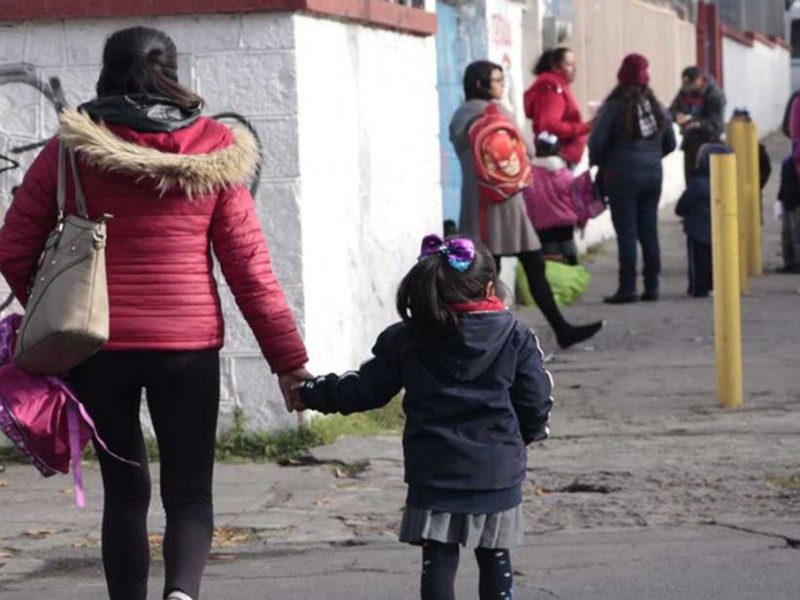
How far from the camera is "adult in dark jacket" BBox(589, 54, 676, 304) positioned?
13.5 metres

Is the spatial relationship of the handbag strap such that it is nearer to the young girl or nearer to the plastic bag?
the young girl

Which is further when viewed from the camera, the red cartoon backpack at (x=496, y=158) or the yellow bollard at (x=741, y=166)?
the yellow bollard at (x=741, y=166)

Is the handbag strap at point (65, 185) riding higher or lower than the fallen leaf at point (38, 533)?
higher

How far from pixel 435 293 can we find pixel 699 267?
31.5ft

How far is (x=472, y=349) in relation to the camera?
196 inches

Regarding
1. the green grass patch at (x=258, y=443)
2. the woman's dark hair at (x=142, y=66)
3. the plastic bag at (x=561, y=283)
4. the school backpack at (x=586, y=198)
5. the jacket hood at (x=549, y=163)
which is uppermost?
the woman's dark hair at (x=142, y=66)

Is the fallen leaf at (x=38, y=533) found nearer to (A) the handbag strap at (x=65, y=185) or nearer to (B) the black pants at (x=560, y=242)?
(A) the handbag strap at (x=65, y=185)

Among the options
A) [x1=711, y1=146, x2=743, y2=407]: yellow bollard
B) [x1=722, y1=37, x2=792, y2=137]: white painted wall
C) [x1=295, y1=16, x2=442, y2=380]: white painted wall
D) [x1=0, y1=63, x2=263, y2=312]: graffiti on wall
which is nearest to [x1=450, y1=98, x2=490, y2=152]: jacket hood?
[x1=295, y1=16, x2=442, y2=380]: white painted wall

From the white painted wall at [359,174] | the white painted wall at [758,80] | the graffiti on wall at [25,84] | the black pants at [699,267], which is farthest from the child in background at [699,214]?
the white painted wall at [758,80]

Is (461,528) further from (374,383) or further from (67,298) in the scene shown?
(67,298)

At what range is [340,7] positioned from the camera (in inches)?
353

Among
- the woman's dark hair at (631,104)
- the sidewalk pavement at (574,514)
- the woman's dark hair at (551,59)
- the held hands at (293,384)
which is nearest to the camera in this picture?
the held hands at (293,384)

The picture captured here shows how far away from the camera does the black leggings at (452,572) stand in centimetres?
502

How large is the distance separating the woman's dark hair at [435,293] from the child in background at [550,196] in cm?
947
